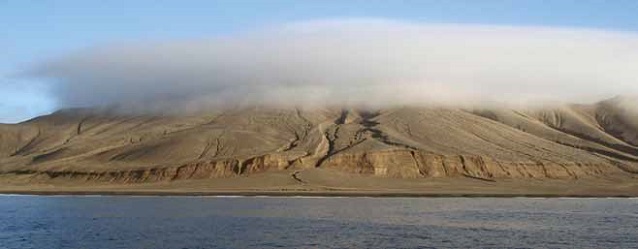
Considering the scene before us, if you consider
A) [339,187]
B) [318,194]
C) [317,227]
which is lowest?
[339,187]

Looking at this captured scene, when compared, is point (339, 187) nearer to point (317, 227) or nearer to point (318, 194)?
point (318, 194)

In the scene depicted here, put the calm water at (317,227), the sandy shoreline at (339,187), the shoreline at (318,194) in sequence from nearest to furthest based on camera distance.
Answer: the calm water at (317,227)
the shoreline at (318,194)
the sandy shoreline at (339,187)

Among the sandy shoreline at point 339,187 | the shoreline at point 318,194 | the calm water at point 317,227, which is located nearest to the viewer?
the calm water at point 317,227

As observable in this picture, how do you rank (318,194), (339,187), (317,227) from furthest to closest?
(339,187) < (318,194) < (317,227)

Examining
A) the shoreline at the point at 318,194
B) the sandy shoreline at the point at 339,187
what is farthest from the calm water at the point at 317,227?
the sandy shoreline at the point at 339,187

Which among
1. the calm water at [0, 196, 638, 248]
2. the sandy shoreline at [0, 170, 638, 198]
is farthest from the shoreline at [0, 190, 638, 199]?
the calm water at [0, 196, 638, 248]

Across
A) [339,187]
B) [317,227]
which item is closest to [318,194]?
[339,187]

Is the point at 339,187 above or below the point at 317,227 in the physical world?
below

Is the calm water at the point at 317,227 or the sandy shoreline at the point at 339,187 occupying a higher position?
the calm water at the point at 317,227

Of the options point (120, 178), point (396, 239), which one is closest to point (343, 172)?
point (120, 178)

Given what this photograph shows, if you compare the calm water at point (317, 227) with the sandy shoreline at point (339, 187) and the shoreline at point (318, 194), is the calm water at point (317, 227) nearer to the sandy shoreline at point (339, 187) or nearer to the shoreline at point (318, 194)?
the shoreline at point (318, 194)
